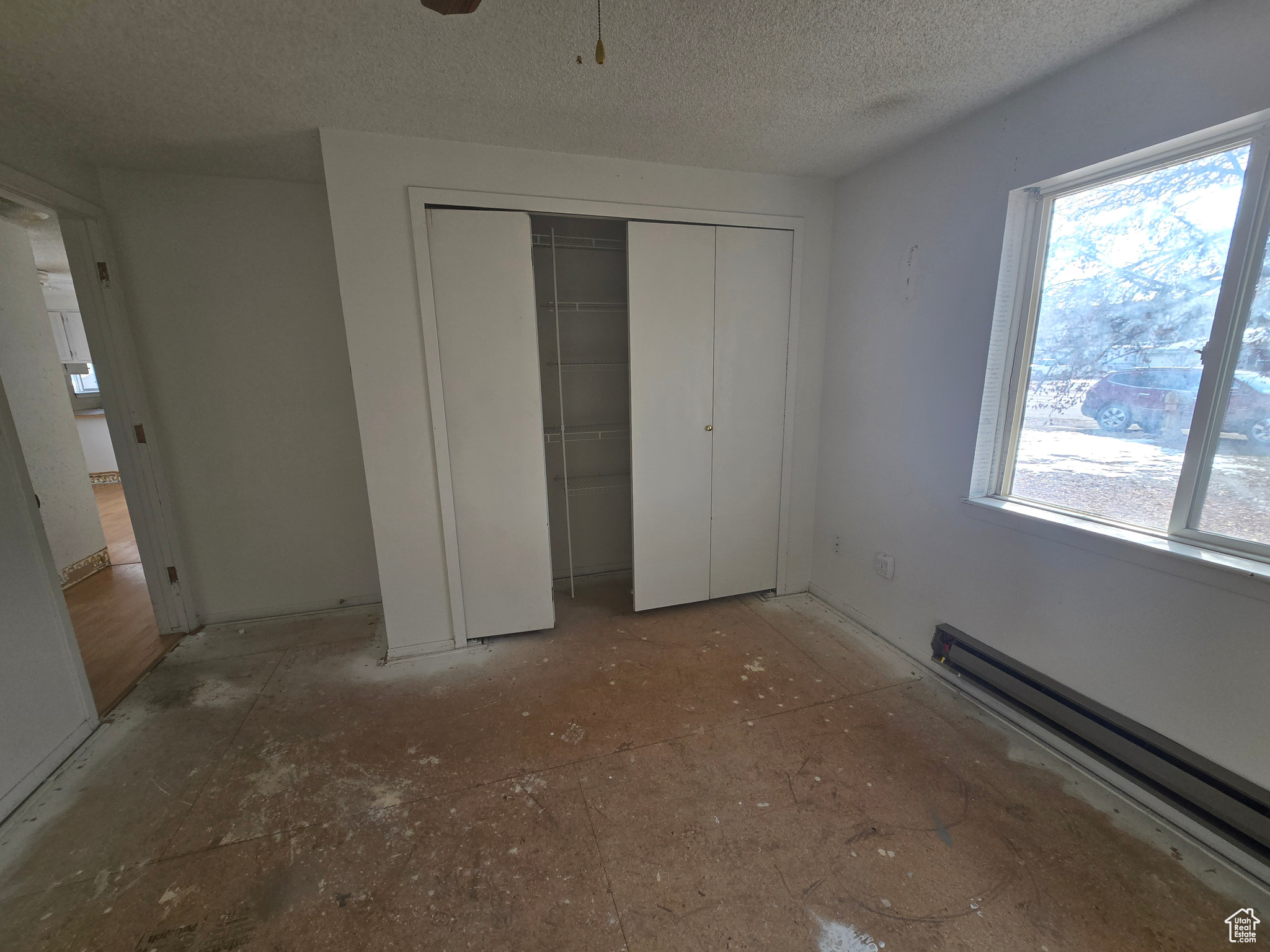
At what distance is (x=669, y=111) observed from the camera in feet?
6.30

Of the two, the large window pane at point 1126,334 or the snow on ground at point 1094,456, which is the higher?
the large window pane at point 1126,334

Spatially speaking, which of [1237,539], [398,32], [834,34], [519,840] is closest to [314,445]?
[398,32]

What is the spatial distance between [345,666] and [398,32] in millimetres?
2583

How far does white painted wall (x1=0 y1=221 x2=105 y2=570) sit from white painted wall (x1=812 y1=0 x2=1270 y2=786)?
477 cm

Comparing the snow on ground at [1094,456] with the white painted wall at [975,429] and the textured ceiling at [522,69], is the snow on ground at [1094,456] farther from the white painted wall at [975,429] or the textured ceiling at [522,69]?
the textured ceiling at [522,69]

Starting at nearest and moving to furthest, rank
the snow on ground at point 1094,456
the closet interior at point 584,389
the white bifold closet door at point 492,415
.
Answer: the snow on ground at point 1094,456
the white bifold closet door at point 492,415
the closet interior at point 584,389

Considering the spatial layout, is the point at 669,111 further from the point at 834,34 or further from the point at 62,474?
the point at 62,474

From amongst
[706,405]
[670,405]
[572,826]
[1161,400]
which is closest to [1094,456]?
[1161,400]

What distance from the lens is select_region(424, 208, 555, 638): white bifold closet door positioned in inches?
87.5

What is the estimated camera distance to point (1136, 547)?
1.56 m

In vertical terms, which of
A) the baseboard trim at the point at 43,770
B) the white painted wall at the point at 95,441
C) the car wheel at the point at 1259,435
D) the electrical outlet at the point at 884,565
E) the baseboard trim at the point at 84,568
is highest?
the car wheel at the point at 1259,435

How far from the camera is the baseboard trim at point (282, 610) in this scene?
2.82 meters

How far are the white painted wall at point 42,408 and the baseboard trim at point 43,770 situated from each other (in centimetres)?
164

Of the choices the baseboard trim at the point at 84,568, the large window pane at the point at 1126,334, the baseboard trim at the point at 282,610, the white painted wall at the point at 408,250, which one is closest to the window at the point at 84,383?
the baseboard trim at the point at 84,568
